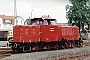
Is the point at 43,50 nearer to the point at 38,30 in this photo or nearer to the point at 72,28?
the point at 38,30

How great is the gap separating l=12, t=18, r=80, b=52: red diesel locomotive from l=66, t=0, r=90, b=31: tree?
28256mm

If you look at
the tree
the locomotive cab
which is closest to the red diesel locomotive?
the locomotive cab

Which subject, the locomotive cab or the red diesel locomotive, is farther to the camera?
the locomotive cab

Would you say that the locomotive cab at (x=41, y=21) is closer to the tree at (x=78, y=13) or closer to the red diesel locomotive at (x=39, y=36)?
the red diesel locomotive at (x=39, y=36)

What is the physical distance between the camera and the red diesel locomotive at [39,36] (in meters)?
22.0

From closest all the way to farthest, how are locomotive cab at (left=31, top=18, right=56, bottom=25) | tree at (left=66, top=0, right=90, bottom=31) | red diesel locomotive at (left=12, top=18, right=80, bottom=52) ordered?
1. red diesel locomotive at (left=12, top=18, right=80, bottom=52)
2. locomotive cab at (left=31, top=18, right=56, bottom=25)
3. tree at (left=66, top=0, right=90, bottom=31)

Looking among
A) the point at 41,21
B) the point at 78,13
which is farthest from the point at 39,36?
the point at 78,13

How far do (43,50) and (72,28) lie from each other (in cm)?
540

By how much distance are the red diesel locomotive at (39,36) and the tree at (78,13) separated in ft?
92.7

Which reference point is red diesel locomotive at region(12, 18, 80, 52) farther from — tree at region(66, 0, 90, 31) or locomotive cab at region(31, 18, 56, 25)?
tree at region(66, 0, 90, 31)

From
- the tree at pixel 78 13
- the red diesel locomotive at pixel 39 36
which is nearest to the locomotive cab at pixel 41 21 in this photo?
the red diesel locomotive at pixel 39 36

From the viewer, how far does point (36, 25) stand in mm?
23047

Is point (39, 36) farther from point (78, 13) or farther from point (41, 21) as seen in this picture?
point (78, 13)

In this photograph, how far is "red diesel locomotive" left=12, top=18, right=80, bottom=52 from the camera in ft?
72.3
